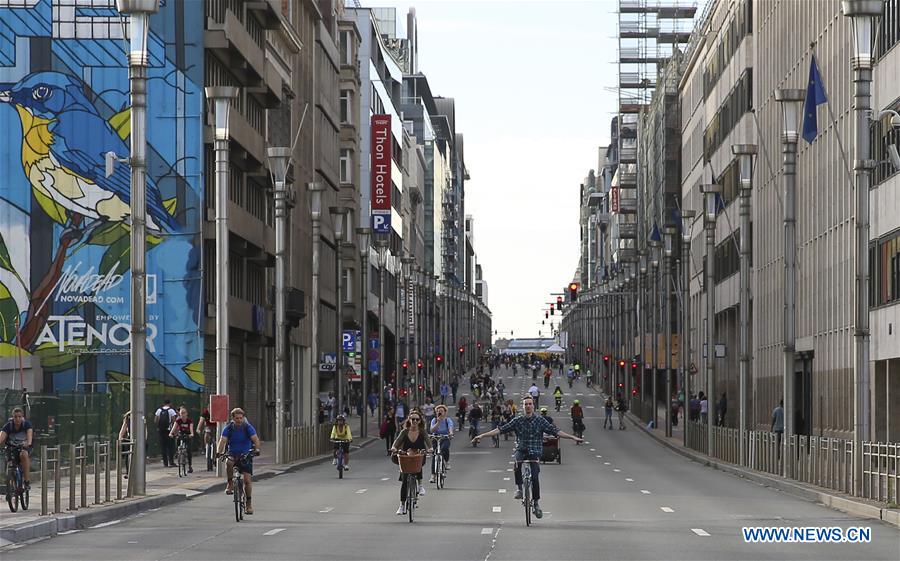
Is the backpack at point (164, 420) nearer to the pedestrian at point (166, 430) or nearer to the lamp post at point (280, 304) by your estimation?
the pedestrian at point (166, 430)

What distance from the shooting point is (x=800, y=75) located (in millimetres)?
65688

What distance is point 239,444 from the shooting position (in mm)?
28766

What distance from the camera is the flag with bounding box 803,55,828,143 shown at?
118 ft

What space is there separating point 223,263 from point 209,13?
20626mm

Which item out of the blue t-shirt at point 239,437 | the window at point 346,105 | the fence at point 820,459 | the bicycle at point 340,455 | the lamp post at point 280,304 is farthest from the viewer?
the window at point 346,105

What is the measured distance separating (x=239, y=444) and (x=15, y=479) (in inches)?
144

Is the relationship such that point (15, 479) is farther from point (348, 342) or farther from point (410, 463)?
point (348, 342)

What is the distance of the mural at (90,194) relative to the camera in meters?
59.8

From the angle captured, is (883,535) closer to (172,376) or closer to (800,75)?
(172,376)

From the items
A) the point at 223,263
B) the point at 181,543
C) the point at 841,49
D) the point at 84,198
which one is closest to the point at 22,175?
the point at 84,198

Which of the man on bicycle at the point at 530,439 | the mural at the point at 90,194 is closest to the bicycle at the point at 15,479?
the man on bicycle at the point at 530,439

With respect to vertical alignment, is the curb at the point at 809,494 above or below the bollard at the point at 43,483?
below

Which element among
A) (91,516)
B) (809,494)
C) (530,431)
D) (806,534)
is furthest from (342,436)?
(806,534)

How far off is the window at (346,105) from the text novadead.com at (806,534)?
8597 cm
